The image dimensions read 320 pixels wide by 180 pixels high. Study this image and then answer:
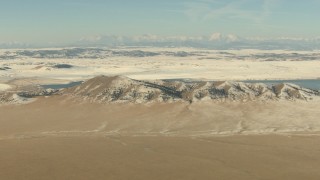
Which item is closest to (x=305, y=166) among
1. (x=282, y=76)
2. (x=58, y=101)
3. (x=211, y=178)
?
(x=211, y=178)

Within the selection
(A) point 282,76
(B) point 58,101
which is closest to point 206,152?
(B) point 58,101

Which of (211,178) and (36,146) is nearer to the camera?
(211,178)

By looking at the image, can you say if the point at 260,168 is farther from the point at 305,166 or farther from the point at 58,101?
the point at 58,101

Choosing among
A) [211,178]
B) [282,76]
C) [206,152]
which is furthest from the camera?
[282,76]

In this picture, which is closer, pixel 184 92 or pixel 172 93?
pixel 172 93

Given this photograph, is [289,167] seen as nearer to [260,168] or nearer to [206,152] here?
[260,168]

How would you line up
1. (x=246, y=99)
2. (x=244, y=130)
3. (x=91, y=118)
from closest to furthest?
(x=244, y=130) → (x=91, y=118) → (x=246, y=99)
